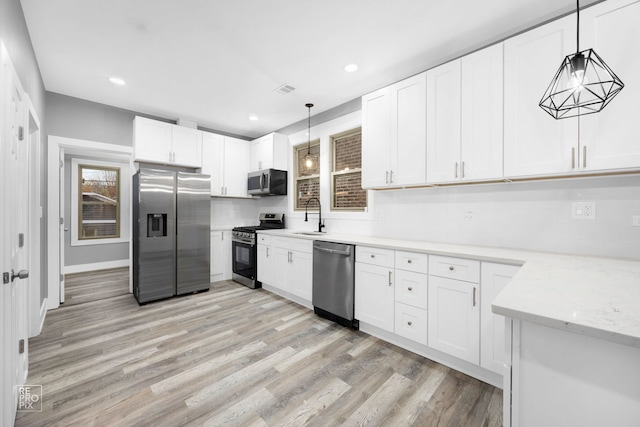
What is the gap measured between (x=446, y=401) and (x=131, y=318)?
3261 millimetres

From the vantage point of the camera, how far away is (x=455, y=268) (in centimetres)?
203

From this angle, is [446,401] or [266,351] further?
[266,351]

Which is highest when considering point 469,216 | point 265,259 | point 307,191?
point 307,191

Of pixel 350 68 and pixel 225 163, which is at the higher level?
pixel 350 68

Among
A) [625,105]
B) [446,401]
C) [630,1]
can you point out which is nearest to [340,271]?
[446,401]

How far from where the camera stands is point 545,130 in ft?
6.07

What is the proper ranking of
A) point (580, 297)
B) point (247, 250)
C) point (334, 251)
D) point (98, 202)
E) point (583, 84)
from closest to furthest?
point (580, 297), point (583, 84), point (334, 251), point (247, 250), point (98, 202)

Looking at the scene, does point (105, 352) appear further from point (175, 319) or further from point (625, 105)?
point (625, 105)

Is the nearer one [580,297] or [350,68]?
[580,297]

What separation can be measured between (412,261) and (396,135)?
4.20 ft

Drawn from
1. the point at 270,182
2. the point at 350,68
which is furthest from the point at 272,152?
the point at 350,68

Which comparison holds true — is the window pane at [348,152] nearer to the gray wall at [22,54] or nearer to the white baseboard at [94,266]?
the gray wall at [22,54]

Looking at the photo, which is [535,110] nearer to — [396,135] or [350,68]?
[396,135]

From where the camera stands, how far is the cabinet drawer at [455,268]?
1.93 meters
